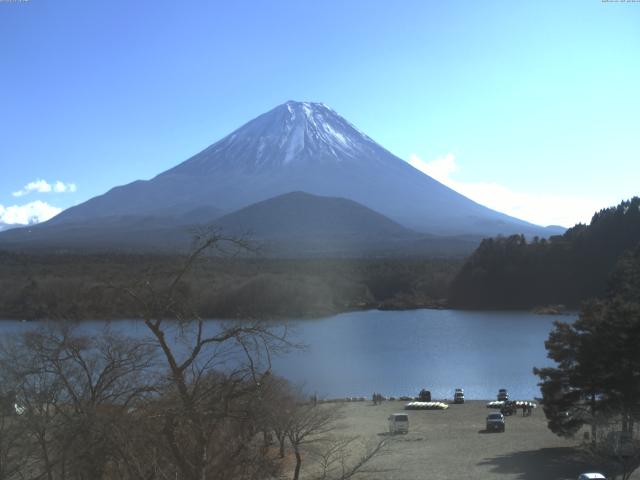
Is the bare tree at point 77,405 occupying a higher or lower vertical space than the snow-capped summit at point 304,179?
lower

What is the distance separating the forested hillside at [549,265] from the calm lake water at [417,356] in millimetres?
6353

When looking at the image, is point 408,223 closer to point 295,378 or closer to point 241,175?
point 241,175

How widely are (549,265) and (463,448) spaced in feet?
106

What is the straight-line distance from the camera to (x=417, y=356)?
2367 cm

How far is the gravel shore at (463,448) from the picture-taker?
358 inches

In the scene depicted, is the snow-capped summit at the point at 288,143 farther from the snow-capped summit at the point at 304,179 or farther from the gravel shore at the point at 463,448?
the gravel shore at the point at 463,448

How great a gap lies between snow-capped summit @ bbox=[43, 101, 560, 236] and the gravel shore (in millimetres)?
67649

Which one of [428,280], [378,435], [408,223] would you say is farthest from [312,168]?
[378,435]

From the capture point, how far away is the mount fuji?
83.9 meters

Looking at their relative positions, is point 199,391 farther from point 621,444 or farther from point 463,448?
point 463,448

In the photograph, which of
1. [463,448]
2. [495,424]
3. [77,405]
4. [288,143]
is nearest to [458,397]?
[495,424]

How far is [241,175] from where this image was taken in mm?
88750

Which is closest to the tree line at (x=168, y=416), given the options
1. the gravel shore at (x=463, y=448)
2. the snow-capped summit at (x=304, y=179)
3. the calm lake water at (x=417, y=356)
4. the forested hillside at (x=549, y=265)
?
the gravel shore at (x=463, y=448)

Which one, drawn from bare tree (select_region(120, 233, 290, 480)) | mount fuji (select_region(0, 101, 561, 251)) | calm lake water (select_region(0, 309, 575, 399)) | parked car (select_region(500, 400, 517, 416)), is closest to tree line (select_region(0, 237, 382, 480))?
bare tree (select_region(120, 233, 290, 480))
